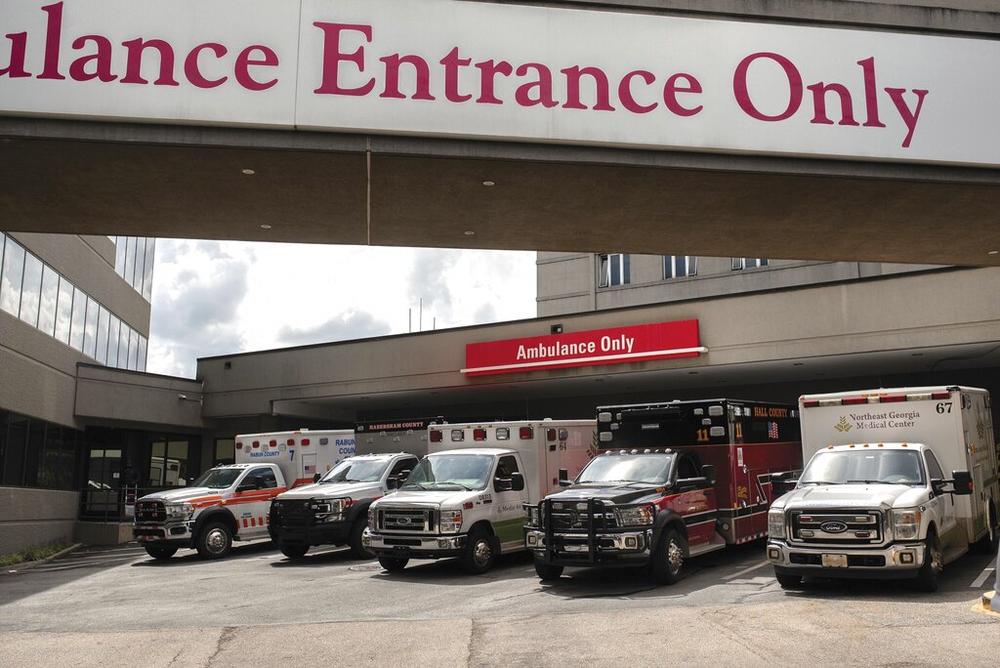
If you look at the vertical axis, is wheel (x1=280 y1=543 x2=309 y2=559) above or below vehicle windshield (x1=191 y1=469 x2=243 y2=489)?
below

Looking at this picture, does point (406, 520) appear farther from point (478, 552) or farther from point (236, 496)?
point (236, 496)

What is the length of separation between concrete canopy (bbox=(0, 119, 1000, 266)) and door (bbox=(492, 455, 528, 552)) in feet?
16.9

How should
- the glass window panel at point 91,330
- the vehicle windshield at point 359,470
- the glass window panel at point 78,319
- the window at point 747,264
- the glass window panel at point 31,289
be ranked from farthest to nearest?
the window at point 747,264
the glass window panel at point 91,330
the glass window panel at point 78,319
the glass window panel at point 31,289
the vehicle windshield at point 359,470

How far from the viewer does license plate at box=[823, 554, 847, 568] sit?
37.0 feet

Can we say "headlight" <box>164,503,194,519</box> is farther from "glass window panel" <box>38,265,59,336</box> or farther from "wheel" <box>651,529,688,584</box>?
"wheel" <box>651,529,688,584</box>

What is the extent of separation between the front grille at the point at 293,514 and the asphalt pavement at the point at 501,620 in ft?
6.15

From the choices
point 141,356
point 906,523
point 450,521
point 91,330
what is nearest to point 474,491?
point 450,521

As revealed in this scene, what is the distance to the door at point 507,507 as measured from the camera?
53.2 ft

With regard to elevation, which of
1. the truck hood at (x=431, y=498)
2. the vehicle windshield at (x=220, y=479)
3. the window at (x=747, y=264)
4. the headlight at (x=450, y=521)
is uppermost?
the window at (x=747, y=264)

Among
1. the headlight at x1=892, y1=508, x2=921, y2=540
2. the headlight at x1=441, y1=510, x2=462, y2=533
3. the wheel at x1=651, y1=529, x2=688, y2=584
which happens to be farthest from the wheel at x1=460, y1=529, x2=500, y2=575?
the headlight at x1=892, y1=508, x2=921, y2=540

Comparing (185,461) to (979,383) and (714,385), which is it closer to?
(714,385)

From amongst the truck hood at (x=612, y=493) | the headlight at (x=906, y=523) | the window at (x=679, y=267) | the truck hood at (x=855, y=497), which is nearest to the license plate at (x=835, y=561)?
the truck hood at (x=855, y=497)

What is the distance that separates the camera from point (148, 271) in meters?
36.7

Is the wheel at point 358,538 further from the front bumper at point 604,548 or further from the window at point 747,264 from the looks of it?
the window at point 747,264
